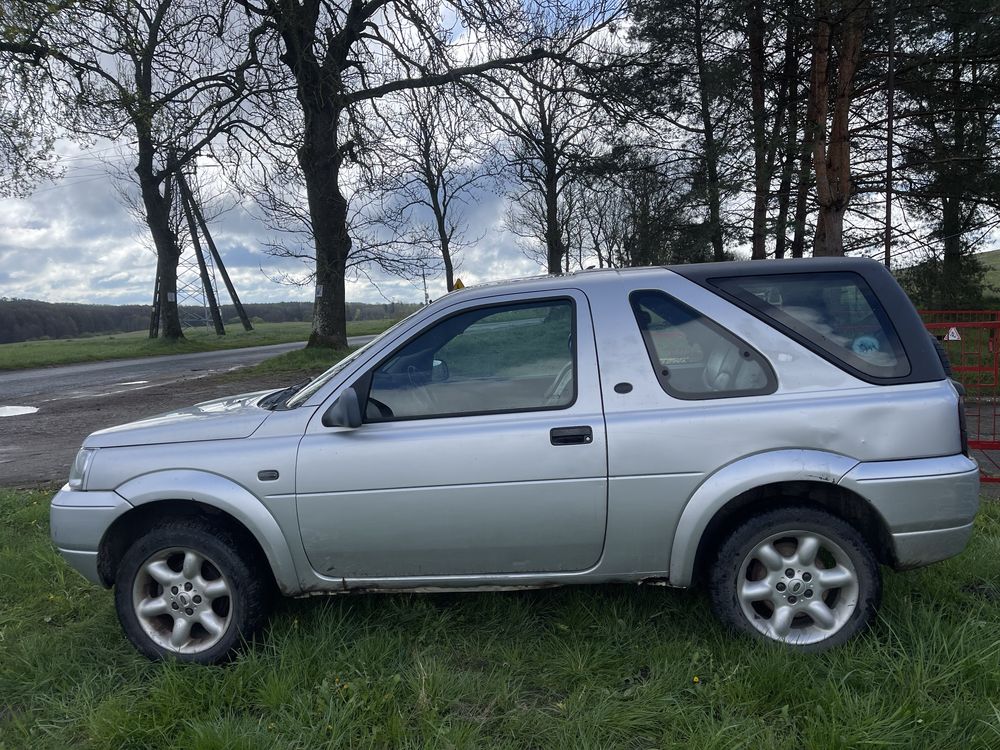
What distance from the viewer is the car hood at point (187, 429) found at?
3088 mm

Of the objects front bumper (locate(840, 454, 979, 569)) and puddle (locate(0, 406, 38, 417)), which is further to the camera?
puddle (locate(0, 406, 38, 417))

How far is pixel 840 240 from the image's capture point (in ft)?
42.3

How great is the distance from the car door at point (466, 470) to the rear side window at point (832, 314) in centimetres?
80

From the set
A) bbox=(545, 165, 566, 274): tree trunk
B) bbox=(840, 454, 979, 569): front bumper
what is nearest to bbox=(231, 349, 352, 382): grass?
bbox=(545, 165, 566, 274): tree trunk

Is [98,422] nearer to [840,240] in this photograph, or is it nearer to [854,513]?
[854,513]

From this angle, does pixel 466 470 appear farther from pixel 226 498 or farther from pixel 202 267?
pixel 202 267

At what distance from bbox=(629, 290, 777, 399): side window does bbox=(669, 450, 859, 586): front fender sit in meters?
0.30

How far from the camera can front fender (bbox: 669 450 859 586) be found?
9.13ft

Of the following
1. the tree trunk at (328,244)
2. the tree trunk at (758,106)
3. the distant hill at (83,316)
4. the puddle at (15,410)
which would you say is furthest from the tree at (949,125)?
the distant hill at (83,316)

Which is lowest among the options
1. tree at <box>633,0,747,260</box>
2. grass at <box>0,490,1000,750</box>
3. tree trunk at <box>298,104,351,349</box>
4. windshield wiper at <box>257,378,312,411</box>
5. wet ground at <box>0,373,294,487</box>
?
grass at <box>0,490,1000,750</box>

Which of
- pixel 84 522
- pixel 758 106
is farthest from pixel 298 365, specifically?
pixel 84 522

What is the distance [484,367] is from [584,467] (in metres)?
0.68

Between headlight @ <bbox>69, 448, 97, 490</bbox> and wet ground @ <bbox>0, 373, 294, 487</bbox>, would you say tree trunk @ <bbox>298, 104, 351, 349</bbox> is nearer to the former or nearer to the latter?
wet ground @ <bbox>0, 373, 294, 487</bbox>

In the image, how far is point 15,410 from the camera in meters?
11.8
